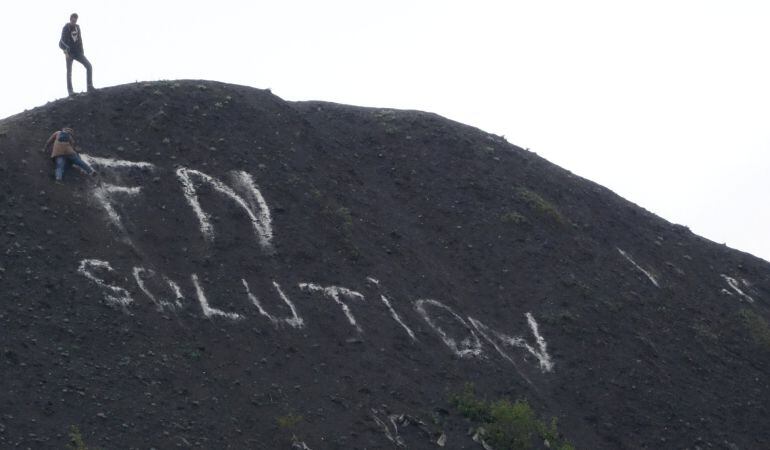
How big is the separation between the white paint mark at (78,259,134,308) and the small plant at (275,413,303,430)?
3.73 m

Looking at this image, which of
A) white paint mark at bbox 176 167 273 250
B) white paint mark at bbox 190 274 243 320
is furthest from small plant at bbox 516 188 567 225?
white paint mark at bbox 190 274 243 320

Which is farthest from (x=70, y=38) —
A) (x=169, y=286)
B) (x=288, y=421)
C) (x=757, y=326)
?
(x=757, y=326)

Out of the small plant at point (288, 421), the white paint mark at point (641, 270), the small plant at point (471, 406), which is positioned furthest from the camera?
the white paint mark at point (641, 270)

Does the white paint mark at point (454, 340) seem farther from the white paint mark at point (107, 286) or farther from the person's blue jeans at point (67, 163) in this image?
the person's blue jeans at point (67, 163)

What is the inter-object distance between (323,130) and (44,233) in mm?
9879

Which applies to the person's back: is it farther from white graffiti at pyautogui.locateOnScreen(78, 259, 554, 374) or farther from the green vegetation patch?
the green vegetation patch

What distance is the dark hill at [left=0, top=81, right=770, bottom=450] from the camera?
21.4m

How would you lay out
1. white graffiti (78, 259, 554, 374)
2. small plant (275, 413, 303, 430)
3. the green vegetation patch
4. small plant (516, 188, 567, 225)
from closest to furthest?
small plant (275, 413, 303, 430) < the green vegetation patch < white graffiti (78, 259, 554, 374) < small plant (516, 188, 567, 225)

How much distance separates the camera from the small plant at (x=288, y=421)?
21.3m

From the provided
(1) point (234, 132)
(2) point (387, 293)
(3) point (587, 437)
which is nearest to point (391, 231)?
(2) point (387, 293)

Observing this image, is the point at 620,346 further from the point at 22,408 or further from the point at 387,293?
the point at 22,408

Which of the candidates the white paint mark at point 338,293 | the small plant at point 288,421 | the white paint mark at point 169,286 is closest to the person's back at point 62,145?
the white paint mark at point 169,286

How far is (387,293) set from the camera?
26203mm

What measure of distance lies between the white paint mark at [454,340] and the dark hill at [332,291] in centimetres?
6
